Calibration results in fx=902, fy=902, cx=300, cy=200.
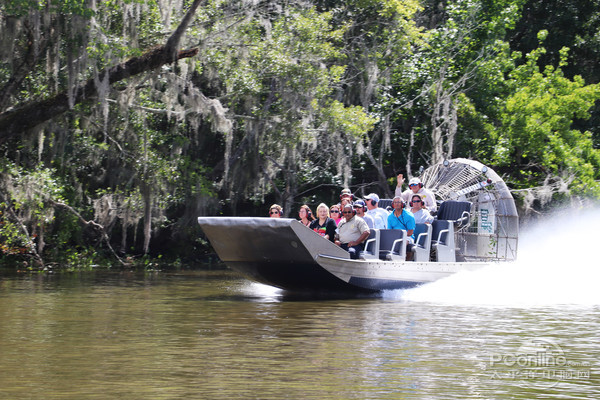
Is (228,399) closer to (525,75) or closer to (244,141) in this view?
(244,141)

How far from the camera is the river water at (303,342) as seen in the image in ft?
24.4

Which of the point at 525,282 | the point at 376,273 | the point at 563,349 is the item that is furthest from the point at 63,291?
the point at 563,349

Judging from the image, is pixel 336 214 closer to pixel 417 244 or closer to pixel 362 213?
pixel 362 213

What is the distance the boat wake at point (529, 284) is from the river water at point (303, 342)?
46 mm

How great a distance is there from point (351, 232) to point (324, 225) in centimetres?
48

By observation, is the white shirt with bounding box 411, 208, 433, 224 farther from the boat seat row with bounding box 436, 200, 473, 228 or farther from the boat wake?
the boat wake

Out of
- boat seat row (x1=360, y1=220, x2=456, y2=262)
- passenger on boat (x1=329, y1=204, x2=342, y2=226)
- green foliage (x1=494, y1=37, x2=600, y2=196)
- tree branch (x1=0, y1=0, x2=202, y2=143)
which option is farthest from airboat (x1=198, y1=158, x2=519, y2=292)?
green foliage (x1=494, y1=37, x2=600, y2=196)

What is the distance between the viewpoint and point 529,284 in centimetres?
1742

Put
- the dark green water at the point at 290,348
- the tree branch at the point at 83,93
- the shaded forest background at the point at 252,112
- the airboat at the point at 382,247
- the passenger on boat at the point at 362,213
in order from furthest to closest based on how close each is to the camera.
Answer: the shaded forest background at the point at 252,112 < the tree branch at the point at 83,93 < the passenger on boat at the point at 362,213 < the airboat at the point at 382,247 < the dark green water at the point at 290,348

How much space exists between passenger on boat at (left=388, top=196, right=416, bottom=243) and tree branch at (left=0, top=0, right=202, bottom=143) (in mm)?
6253

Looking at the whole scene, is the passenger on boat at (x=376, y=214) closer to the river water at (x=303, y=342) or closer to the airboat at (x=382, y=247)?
the airboat at (x=382, y=247)

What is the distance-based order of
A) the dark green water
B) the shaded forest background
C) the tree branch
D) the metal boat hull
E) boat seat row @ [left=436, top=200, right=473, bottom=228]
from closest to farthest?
the dark green water < the metal boat hull < boat seat row @ [left=436, top=200, right=473, bottom=228] < the tree branch < the shaded forest background

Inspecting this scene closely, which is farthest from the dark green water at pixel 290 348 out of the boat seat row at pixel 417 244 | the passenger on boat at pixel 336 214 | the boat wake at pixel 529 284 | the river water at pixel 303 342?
the passenger on boat at pixel 336 214

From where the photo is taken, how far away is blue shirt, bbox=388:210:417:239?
1549cm
